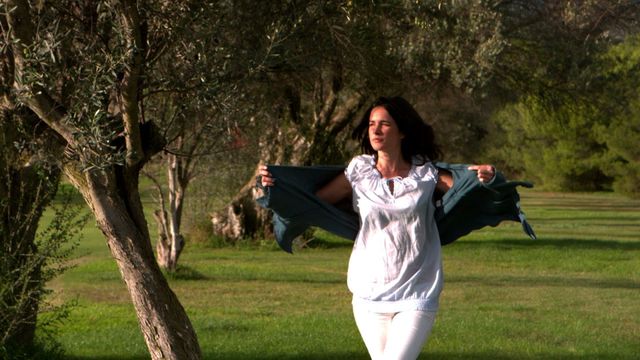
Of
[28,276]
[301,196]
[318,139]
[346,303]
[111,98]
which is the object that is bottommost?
[346,303]

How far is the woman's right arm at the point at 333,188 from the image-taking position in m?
6.30

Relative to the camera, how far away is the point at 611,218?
46.6 metres

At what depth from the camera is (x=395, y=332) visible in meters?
5.55

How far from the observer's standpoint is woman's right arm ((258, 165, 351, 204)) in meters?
6.30

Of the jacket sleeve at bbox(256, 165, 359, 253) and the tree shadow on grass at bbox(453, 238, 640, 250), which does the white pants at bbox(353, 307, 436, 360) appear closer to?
the jacket sleeve at bbox(256, 165, 359, 253)

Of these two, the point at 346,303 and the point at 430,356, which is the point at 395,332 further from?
the point at 346,303

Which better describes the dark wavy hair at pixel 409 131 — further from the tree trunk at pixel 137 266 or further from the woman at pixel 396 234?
the tree trunk at pixel 137 266

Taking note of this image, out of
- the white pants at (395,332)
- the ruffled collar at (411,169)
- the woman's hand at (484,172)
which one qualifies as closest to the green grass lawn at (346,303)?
the ruffled collar at (411,169)

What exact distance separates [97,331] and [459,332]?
4260mm

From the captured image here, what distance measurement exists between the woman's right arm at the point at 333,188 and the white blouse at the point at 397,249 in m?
0.38

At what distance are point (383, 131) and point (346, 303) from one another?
444 inches

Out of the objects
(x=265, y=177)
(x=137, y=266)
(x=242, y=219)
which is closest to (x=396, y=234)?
(x=265, y=177)

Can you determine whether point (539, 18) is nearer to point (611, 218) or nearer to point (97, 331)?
point (97, 331)

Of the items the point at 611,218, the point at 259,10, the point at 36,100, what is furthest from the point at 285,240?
the point at 611,218
